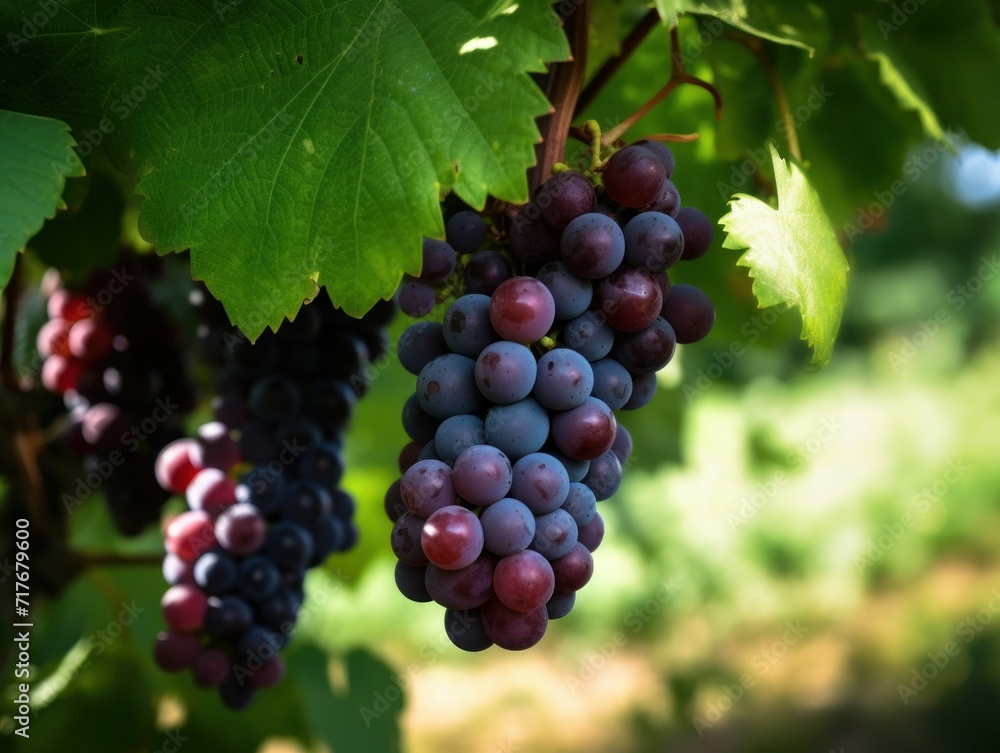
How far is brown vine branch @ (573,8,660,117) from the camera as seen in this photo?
0.81 metres

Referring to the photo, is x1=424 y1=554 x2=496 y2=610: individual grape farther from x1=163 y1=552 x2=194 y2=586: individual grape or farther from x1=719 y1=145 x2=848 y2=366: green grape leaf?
x1=163 y1=552 x2=194 y2=586: individual grape

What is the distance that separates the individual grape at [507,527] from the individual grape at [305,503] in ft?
1.30

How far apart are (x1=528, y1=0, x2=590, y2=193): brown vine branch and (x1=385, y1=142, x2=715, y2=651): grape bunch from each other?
38mm

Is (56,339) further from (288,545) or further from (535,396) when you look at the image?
(535,396)

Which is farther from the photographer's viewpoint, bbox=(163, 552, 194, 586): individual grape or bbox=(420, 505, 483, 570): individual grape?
bbox=(163, 552, 194, 586): individual grape

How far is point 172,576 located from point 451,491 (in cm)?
51

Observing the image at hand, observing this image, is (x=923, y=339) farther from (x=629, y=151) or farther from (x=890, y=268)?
(x=629, y=151)

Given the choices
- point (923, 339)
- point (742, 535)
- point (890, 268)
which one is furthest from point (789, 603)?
point (890, 268)

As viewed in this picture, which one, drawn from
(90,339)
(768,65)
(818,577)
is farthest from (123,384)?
(818,577)

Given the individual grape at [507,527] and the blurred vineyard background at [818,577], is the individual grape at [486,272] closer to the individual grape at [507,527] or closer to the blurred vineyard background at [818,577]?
the individual grape at [507,527]

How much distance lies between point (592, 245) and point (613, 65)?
0.29 metres

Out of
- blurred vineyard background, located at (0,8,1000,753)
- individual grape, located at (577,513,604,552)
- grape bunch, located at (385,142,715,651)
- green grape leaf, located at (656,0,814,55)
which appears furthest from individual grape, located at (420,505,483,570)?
blurred vineyard background, located at (0,8,1000,753)

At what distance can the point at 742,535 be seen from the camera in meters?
5.59

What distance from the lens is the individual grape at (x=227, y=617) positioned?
0.91 m
